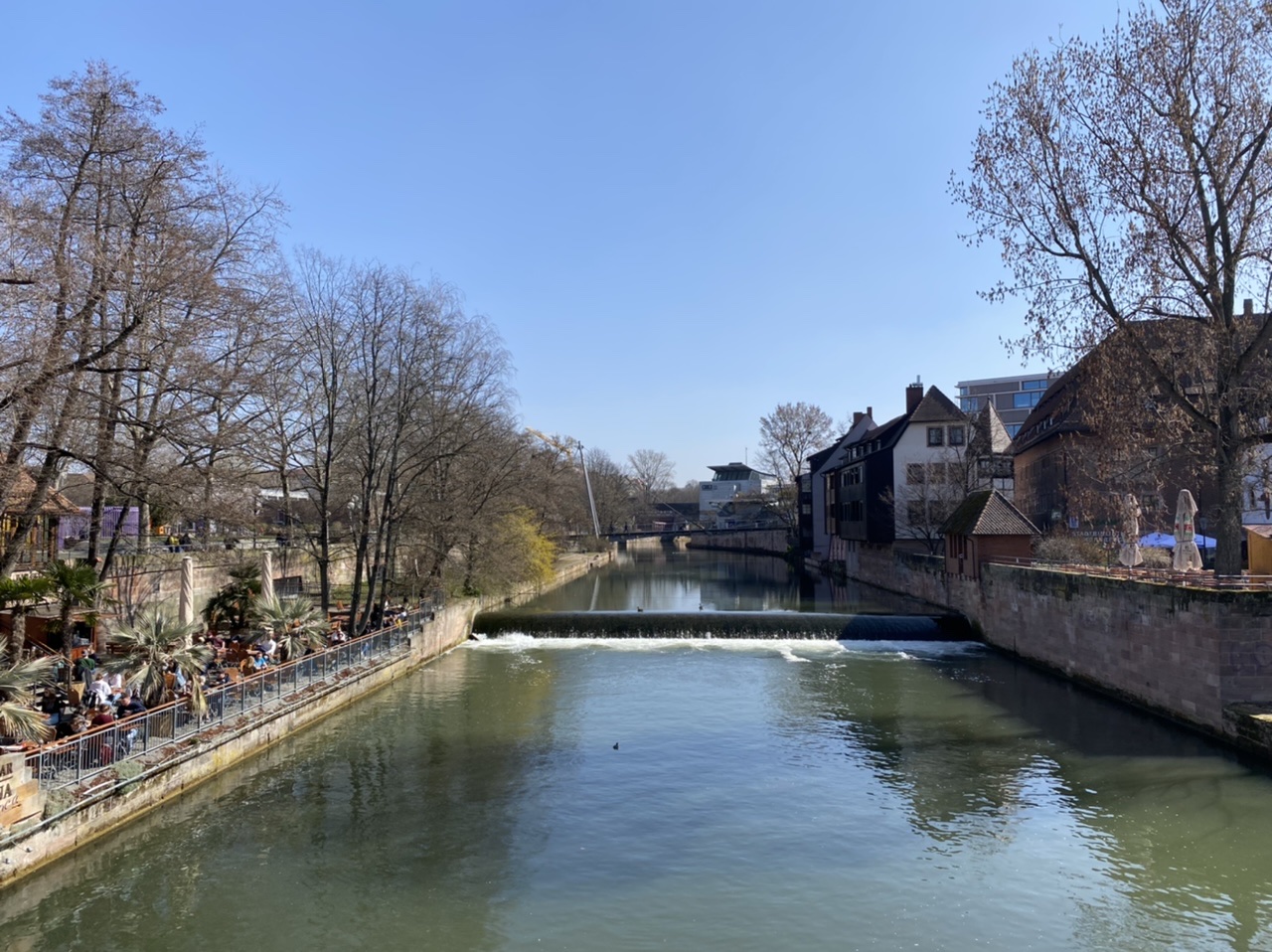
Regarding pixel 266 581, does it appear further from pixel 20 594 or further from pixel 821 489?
pixel 821 489

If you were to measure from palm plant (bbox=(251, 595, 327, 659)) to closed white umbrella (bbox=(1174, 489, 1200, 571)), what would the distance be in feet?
69.1

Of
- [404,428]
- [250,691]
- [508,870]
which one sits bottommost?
[508,870]

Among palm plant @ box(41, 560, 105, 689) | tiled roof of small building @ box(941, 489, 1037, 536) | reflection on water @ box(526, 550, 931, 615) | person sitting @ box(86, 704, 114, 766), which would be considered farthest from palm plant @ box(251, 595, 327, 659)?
tiled roof of small building @ box(941, 489, 1037, 536)

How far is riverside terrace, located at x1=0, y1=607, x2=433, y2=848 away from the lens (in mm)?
11703

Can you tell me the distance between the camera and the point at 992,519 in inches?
1339

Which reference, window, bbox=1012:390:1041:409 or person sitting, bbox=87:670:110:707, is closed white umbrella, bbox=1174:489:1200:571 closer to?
person sitting, bbox=87:670:110:707

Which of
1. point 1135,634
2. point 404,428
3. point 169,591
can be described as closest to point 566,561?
point 404,428

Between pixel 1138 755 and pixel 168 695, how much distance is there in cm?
1780

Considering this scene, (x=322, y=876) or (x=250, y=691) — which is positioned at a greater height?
(x=250, y=691)

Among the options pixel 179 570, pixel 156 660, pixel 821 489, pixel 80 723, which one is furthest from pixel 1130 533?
pixel 821 489

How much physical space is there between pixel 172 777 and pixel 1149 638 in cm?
1997

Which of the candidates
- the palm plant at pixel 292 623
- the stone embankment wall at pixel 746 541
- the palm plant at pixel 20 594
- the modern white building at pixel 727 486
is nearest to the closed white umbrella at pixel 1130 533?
the palm plant at pixel 292 623

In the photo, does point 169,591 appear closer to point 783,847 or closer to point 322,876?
point 322,876

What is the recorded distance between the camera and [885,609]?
40188 mm
